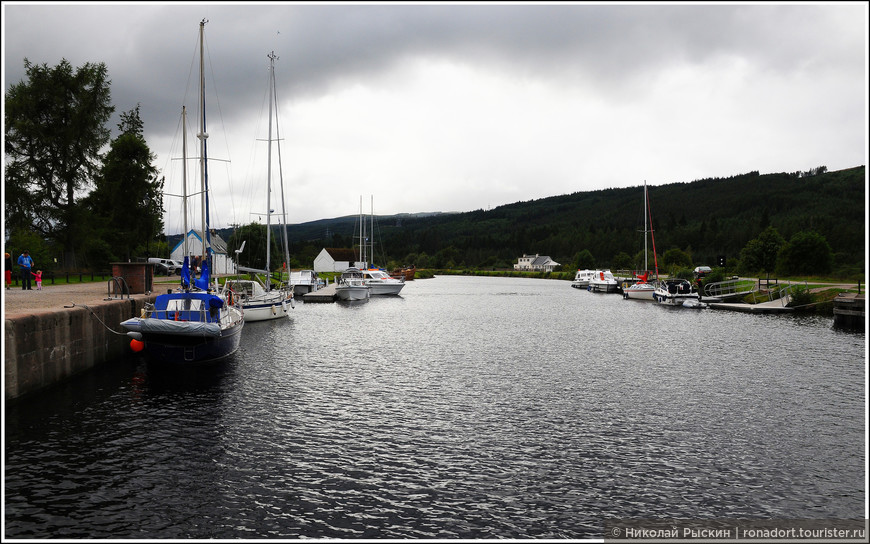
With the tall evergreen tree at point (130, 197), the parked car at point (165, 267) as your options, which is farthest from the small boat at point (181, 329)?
the parked car at point (165, 267)

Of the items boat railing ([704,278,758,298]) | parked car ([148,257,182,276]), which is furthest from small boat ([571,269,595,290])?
parked car ([148,257,182,276])

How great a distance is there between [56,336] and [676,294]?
51.2m

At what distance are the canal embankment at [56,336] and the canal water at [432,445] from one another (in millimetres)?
664

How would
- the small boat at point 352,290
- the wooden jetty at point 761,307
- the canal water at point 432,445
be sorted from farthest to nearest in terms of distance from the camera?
the small boat at point 352,290, the wooden jetty at point 761,307, the canal water at point 432,445

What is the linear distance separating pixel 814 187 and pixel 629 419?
6979 inches

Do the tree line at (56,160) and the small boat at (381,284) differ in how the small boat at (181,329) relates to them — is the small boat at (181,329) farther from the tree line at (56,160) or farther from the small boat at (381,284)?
the small boat at (381,284)

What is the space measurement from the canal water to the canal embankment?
66 centimetres

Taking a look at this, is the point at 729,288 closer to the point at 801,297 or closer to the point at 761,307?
the point at 801,297

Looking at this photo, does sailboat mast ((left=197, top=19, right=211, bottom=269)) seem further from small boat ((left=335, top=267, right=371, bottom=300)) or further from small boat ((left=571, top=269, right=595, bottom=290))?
small boat ((left=571, top=269, right=595, bottom=290))

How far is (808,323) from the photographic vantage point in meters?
37.8

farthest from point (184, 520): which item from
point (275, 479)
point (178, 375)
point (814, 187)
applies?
point (814, 187)

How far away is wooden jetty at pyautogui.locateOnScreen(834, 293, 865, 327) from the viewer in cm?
3521

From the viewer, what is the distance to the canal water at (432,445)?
1010cm

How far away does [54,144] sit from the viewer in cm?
4347
